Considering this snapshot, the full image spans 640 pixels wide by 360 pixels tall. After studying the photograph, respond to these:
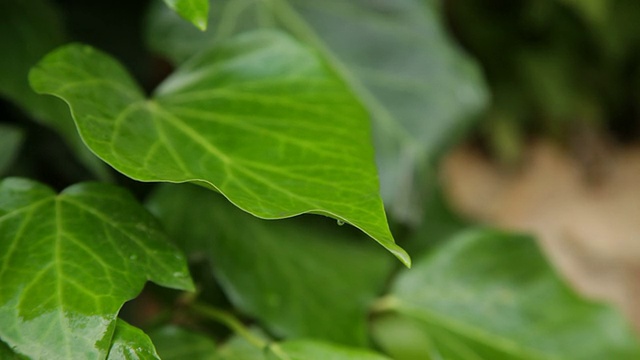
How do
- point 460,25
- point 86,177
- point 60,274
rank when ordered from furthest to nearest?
point 460,25, point 86,177, point 60,274

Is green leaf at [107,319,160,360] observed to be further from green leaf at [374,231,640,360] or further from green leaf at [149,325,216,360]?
green leaf at [374,231,640,360]

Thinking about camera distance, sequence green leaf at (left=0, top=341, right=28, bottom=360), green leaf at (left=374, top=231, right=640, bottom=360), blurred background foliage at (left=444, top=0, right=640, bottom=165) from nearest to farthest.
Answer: green leaf at (left=0, top=341, right=28, bottom=360) < green leaf at (left=374, top=231, right=640, bottom=360) < blurred background foliage at (left=444, top=0, right=640, bottom=165)

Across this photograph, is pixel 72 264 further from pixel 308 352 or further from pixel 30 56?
pixel 30 56

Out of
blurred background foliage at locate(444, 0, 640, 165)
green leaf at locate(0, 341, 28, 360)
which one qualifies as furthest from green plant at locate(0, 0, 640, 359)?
blurred background foliage at locate(444, 0, 640, 165)

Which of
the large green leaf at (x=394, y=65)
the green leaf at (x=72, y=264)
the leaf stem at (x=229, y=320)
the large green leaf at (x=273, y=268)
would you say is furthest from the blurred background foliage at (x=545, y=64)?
the green leaf at (x=72, y=264)

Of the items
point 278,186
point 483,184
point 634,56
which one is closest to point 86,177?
point 278,186

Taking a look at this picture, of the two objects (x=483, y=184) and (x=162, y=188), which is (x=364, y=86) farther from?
(x=483, y=184)
